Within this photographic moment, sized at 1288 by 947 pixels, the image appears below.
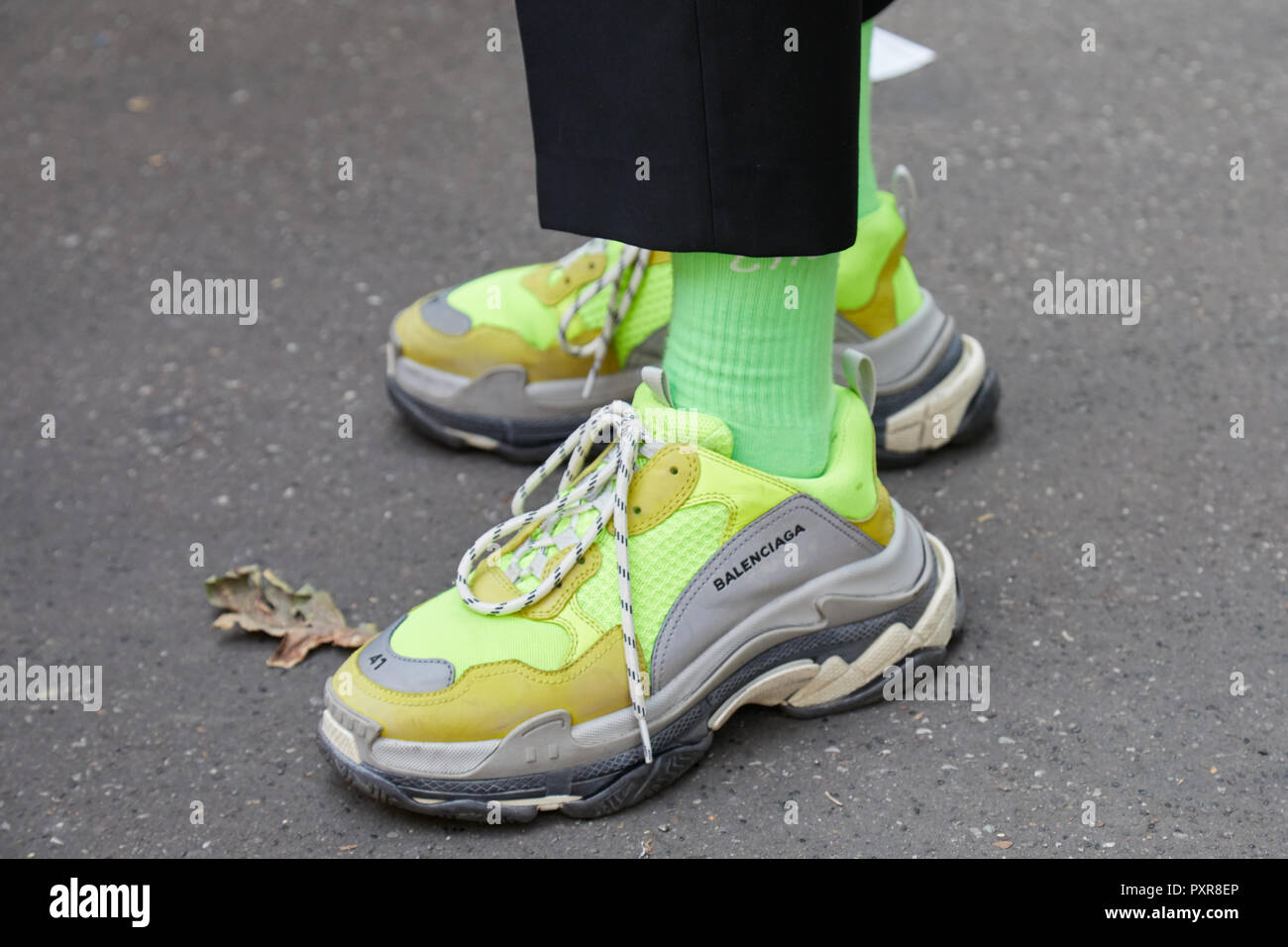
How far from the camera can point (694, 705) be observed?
1.29 m

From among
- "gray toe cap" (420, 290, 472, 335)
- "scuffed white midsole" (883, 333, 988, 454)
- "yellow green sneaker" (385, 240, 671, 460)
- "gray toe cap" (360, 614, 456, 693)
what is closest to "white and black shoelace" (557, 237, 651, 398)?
"yellow green sneaker" (385, 240, 671, 460)

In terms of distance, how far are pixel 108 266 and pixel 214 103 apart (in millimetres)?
731

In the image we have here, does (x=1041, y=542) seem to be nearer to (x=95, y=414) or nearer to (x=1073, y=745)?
(x=1073, y=745)

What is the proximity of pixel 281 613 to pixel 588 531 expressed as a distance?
0.49 meters

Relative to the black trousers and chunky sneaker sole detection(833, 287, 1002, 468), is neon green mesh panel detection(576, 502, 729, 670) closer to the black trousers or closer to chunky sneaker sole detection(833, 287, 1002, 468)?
the black trousers

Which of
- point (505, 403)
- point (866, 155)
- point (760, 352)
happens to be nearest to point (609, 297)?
point (505, 403)

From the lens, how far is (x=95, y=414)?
2.01m

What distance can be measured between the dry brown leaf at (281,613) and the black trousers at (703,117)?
584mm

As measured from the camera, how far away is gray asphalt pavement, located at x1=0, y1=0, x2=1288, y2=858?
1.30 m

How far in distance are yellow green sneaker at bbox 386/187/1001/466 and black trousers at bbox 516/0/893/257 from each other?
49 cm
